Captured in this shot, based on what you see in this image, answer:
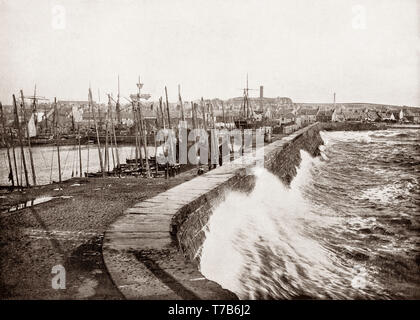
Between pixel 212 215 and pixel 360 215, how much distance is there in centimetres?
670

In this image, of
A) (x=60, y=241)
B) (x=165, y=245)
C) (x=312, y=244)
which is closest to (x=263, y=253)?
(x=312, y=244)

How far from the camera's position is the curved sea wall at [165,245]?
2703 millimetres

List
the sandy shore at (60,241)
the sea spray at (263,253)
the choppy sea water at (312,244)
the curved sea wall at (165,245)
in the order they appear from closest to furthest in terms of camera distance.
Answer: the curved sea wall at (165,245) → the sandy shore at (60,241) → the sea spray at (263,253) → the choppy sea water at (312,244)

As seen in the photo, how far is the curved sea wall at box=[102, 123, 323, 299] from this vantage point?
270 centimetres

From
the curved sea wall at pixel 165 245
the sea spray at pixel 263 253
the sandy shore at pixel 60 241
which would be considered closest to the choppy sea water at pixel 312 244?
the sea spray at pixel 263 253

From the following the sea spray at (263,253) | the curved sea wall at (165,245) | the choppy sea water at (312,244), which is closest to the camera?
the curved sea wall at (165,245)

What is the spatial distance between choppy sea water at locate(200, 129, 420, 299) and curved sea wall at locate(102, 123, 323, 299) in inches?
16.0

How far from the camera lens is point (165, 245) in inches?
143

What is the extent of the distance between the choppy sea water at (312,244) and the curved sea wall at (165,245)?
1.33ft

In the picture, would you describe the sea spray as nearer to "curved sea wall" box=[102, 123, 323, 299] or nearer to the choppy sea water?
the choppy sea water

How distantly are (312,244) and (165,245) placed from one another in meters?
4.92

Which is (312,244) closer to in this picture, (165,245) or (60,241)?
(165,245)

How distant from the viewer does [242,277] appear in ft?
16.3

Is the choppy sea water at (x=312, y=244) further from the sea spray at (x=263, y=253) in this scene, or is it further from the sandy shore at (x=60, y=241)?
the sandy shore at (x=60, y=241)
